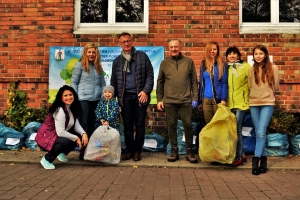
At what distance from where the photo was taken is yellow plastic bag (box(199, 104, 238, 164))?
4.96m

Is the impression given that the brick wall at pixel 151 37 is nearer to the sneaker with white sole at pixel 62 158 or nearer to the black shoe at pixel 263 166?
the sneaker with white sole at pixel 62 158

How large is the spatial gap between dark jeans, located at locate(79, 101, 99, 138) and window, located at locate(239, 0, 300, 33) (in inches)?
139

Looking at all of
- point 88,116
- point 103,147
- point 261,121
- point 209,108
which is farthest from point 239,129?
point 88,116

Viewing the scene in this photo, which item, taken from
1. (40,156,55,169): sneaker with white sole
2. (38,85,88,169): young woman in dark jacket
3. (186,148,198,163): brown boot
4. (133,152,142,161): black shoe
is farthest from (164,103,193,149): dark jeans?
(40,156,55,169): sneaker with white sole

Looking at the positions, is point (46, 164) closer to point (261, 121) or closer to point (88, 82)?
point (88, 82)

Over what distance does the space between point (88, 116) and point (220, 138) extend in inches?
84.7

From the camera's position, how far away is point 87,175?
4.63 metres

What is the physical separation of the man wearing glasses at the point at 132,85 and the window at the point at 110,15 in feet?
5.65

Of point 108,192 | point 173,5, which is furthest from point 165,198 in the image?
point 173,5

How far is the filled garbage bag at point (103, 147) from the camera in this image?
5129 millimetres

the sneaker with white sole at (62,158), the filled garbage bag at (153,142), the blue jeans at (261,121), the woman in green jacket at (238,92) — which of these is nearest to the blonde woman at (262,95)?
the blue jeans at (261,121)

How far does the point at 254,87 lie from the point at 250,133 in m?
1.28

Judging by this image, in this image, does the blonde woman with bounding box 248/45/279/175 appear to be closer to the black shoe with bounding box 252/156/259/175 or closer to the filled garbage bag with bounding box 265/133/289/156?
the black shoe with bounding box 252/156/259/175

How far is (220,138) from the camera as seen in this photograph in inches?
197
